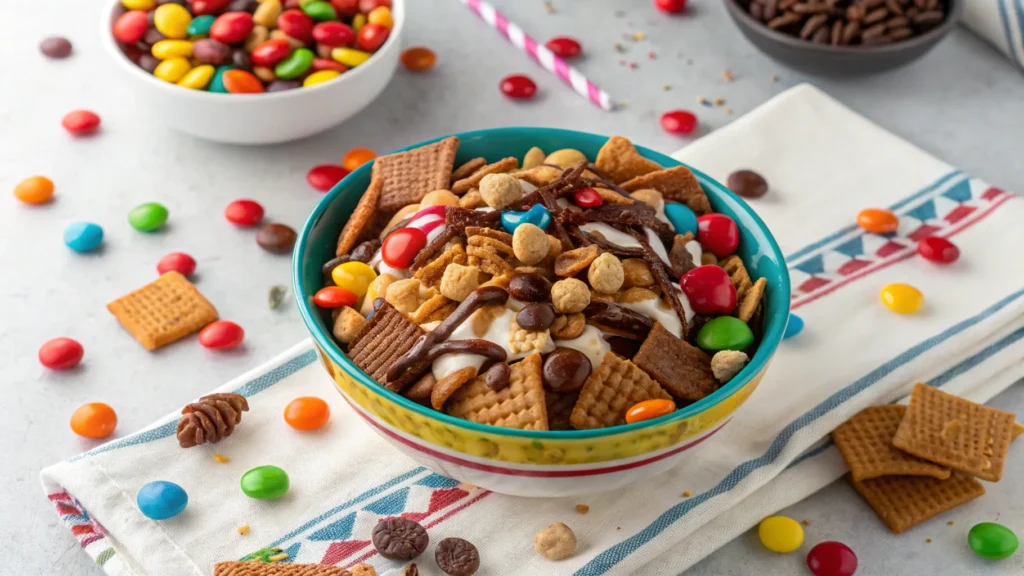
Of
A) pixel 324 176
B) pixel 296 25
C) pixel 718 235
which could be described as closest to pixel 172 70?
pixel 296 25

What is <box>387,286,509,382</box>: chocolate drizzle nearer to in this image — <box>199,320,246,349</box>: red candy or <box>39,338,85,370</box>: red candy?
<box>199,320,246,349</box>: red candy

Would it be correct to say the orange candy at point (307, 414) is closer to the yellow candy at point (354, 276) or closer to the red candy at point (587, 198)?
the yellow candy at point (354, 276)

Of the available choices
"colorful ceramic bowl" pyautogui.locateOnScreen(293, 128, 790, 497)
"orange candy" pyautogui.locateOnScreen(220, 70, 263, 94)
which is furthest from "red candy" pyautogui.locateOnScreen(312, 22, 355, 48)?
"colorful ceramic bowl" pyautogui.locateOnScreen(293, 128, 790, 497)

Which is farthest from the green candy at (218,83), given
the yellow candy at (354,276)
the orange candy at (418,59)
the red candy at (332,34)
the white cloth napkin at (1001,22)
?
the white cloth napkin at (1001,22)

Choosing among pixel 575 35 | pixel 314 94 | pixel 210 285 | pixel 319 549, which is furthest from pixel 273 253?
pixel 575 35

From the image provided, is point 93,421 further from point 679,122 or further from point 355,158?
point 679,122
